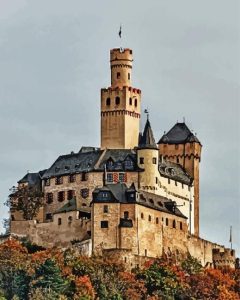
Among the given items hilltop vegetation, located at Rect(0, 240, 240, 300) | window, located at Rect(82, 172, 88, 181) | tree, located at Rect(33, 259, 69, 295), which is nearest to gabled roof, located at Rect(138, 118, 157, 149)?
window, located at Rect(82, 172, 88, 181)

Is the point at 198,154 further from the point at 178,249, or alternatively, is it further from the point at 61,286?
the point at 61,286

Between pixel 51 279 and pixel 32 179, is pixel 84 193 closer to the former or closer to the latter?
pixel 32 179

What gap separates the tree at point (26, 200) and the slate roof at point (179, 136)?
1408 centimetres

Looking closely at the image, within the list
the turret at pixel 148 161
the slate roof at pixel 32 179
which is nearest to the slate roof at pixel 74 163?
the slate roof at pixel 32 179

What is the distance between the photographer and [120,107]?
541 feet

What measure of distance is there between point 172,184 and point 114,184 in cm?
935

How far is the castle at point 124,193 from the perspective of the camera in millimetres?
152125

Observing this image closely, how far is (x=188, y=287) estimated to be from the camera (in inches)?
5940

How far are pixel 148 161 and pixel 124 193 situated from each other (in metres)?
6.80

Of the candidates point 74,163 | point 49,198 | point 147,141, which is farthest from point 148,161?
point 49,198

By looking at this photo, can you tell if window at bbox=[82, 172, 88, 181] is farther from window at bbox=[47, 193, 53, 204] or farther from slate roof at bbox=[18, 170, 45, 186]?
slate roof at bbox=[18, 170, 45, 186]

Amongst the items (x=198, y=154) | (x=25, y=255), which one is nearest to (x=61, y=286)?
(x=25, y=255)

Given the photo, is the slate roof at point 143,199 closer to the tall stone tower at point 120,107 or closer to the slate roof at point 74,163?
the slate roof at point 74,163

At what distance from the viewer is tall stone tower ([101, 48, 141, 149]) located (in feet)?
538
